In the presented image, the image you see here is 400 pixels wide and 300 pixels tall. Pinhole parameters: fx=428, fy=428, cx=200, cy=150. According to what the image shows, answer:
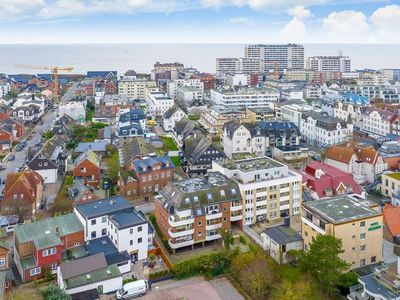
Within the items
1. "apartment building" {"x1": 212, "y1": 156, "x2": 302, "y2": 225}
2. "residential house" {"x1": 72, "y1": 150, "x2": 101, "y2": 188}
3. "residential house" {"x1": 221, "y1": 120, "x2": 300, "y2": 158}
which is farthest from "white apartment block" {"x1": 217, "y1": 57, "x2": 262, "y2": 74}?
"apartment building" {"x1": 212, "y1": 156, "x2": 302, "y2": 225}

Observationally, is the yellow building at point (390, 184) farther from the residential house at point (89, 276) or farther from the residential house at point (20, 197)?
the residential house at point (20, 197)

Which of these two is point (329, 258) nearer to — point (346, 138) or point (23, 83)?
point (346, 138)

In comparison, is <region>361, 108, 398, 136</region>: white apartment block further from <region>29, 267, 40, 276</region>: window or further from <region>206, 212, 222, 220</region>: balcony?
<region>29, 267, 40, 276</region>: window

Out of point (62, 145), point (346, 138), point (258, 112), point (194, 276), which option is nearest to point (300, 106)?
point (258, 112)

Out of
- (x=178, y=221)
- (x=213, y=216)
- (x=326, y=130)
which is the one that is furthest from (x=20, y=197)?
(x=326, y=130)

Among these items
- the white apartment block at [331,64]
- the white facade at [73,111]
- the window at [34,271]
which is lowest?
the window at [34,271]

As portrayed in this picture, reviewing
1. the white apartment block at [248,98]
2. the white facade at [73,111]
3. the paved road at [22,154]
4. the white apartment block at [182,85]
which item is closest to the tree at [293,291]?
the paved road at [22,154]
